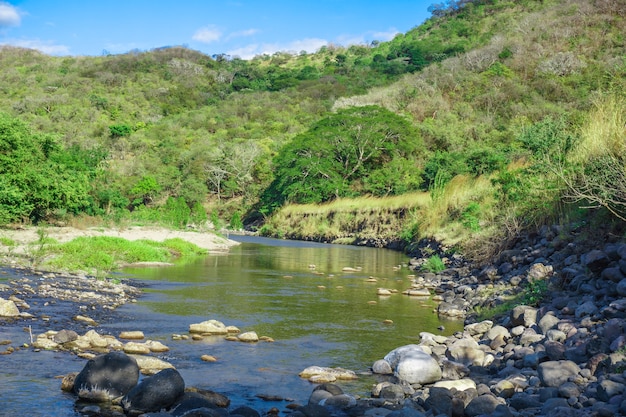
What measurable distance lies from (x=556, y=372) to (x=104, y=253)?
1299 centimetres

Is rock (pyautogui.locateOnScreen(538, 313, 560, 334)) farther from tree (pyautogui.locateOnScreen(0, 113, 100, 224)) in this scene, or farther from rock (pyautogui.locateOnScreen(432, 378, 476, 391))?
tree (pyautogui.locateOnScreen(0, 113, 100, 224))

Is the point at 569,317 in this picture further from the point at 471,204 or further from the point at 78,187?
the point at 78,187

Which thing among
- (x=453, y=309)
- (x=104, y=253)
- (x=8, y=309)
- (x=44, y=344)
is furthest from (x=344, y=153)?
(x=44, y=344)

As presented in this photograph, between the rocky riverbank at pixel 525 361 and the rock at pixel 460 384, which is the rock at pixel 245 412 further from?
the rock at pixel 460 384

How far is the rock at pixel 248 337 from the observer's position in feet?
27.5

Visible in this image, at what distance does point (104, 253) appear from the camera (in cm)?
1589

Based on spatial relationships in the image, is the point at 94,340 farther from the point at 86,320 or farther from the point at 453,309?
the point at 453,309

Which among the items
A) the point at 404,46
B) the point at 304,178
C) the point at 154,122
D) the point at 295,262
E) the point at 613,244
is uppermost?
the point at 404,46

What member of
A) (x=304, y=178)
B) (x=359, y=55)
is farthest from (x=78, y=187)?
(x=359, y=55)

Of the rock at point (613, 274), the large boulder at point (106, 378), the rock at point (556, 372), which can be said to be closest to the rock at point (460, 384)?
the rock at point (556, 372)

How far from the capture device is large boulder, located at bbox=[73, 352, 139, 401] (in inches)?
222

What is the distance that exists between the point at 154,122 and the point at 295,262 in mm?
60531

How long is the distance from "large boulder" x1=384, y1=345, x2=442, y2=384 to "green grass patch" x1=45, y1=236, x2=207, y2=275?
928cm

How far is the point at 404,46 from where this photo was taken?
100 metres
